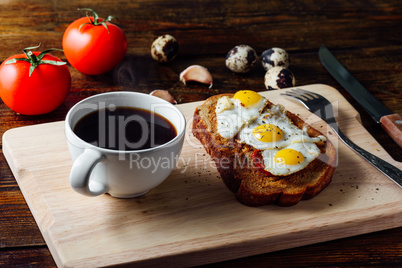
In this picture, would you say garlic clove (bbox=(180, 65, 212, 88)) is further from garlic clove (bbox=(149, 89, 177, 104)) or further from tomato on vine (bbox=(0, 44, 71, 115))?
tomato on vine (bbox=(0, 44, 71, 115))

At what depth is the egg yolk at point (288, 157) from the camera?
Answer: 1839 mm

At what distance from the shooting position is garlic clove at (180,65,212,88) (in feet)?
8.90

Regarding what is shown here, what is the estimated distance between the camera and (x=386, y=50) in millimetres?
3273

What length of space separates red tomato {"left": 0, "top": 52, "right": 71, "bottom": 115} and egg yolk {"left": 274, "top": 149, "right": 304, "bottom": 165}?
1.16 meters

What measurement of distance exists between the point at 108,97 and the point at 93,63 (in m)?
0.94

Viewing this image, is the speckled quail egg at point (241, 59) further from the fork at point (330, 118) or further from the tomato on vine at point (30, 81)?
the tomato on vine at point (30, 81)

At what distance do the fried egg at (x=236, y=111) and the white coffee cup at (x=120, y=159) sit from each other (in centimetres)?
37

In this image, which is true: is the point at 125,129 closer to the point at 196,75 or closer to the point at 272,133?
the point at 272,133

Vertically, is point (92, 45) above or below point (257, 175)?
above

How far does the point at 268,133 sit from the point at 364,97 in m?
0.98

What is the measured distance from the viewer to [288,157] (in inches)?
72.6

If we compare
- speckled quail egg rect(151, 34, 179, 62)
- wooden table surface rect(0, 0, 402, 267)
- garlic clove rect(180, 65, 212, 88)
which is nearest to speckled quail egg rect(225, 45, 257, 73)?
wooden table surface rect(0, 0, 402, 267)

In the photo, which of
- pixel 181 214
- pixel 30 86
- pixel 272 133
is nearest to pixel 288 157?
pixel 272 133

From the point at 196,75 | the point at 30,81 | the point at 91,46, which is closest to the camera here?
the point at 30,81
